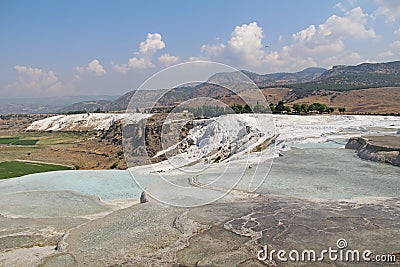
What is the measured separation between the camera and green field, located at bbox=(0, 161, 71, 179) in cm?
3623

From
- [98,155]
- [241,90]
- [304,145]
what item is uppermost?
[241,90]

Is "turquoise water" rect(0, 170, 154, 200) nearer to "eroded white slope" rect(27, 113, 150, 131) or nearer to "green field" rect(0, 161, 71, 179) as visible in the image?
"green field" rect(0, 161, 71, 179)

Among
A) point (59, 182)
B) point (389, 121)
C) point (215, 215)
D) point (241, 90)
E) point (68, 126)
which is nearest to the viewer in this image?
point (215, 215)

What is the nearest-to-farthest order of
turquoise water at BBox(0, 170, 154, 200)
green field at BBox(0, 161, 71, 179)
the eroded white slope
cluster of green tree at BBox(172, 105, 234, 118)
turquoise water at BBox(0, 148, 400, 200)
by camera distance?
turquoise water at BBox(0, 148, 400, 200) < cluster of green tree at BBox(172, 105, 234, 118) < turquoise water at BBox(0, 170, 154, 200) < green field at BBox(0, 161, 71, 179) < the eroded white slope

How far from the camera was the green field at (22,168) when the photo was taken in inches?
1427

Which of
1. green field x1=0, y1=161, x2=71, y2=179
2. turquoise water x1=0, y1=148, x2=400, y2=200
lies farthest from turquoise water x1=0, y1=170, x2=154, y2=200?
green field x1=0, y1=161, x2=71, y2=179

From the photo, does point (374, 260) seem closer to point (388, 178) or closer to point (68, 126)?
point (388, 178)

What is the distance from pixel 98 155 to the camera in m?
53.2

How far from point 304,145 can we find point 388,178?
1408 cm

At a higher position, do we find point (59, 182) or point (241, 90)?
point (241, 90)

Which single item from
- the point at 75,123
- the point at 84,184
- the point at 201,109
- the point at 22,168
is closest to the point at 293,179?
the point at 201,109

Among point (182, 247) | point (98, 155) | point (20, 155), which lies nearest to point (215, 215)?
point (182, 247)

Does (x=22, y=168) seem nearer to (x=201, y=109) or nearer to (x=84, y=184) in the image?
(x=84, y=184)

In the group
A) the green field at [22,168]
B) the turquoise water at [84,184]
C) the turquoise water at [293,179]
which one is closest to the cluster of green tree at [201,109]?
the turquoise water at [293,179]
